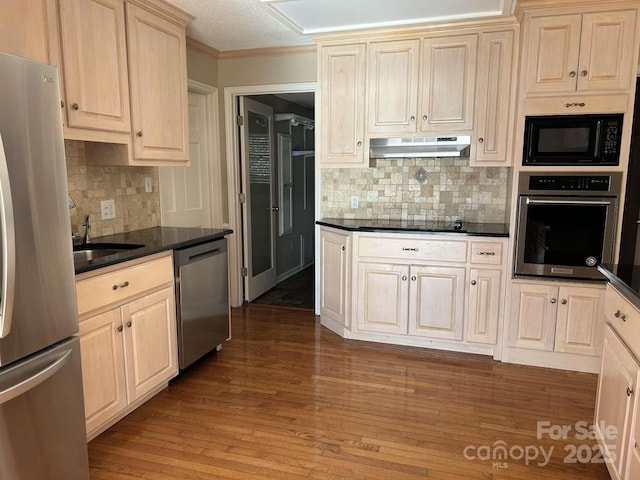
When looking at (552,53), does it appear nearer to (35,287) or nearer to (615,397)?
(615,397)

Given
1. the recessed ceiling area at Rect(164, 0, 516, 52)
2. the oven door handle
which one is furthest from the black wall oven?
the recessed ceiling area at Rect(164, 0, 516, 52)

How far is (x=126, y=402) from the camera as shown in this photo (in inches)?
94.7

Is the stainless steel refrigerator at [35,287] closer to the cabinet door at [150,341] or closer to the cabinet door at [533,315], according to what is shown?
the cabinet door at [150,341]

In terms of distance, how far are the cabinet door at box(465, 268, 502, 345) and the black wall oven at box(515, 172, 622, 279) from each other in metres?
0.21

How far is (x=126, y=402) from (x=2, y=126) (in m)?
1.55

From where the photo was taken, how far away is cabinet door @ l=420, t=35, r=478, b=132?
324 centimetres

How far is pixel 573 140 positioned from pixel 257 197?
2.96m

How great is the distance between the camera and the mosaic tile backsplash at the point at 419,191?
3.67 meters

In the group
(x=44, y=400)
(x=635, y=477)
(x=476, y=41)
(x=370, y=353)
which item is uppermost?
(x=476, y=41)

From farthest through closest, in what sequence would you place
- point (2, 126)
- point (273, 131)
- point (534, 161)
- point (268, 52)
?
point (273, 131) → point (268, 52) → point (534, 161) → point (2, 126)

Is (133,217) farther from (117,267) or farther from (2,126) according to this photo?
(2,126)

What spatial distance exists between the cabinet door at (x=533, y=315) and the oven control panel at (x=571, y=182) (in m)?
0.67

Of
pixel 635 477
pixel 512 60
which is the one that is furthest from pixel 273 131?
pixel 635 477

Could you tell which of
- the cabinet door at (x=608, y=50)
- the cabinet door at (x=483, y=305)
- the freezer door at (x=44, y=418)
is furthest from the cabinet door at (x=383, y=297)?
the freezer door at (x=44, y=418)
